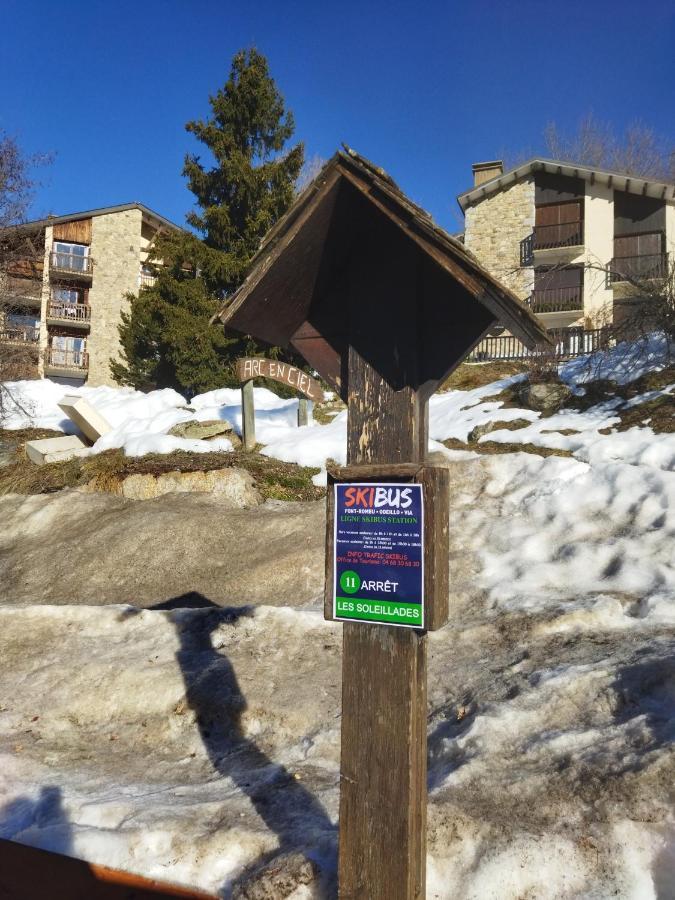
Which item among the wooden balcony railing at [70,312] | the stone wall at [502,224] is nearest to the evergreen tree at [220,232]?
the stone wall at [502,224]

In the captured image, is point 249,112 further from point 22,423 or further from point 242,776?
point 242,776

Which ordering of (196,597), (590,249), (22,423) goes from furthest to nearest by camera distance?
(590,249) → (22,423) → (196,597)

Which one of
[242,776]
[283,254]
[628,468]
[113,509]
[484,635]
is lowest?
[242,776]

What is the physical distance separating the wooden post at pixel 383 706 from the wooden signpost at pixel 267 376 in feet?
21.3

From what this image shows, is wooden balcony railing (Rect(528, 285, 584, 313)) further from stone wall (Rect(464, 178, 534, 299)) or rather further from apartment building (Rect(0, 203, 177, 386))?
apartment building (Rect(0, 203, 177, 386))

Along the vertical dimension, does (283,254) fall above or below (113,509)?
above

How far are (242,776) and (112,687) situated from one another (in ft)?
6.03

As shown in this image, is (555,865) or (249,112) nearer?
(555,865)

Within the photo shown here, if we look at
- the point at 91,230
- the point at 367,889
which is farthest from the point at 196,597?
the point at 91,230

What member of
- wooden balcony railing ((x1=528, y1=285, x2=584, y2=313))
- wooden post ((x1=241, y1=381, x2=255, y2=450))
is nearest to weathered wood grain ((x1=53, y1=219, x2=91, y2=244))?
wooden balcony railing ((x1=528, y1=285, x2=584, y2=313))

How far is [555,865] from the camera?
9.22 ft

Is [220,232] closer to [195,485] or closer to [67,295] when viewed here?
[195,485]

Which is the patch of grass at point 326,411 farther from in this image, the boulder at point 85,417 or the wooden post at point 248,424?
the boulder at point 85,417

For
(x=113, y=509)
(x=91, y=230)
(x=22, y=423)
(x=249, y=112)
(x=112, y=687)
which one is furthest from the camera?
(x=91, y=230)
